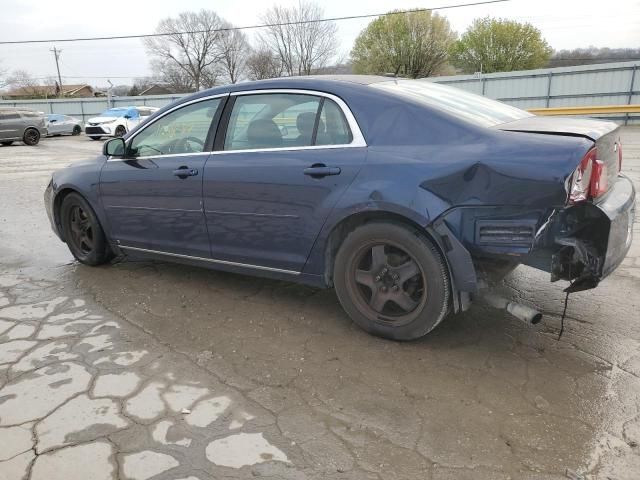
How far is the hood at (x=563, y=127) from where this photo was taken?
2791 millimetres

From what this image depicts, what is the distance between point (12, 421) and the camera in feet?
Result: 8.61

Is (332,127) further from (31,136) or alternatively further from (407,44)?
(407,44)

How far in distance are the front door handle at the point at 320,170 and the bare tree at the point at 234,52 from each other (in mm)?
64666

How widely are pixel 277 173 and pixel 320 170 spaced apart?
1.09 feet

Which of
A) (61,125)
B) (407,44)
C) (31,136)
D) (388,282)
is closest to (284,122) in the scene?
(388,282)

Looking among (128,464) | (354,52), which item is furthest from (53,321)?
(354,52)

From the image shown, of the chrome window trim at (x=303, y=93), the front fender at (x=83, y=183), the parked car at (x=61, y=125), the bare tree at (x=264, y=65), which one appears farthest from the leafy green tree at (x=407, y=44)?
the chrome window trim at (x=303, y=93)

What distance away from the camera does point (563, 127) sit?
2928mm

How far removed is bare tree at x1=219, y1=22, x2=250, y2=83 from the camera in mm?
64438

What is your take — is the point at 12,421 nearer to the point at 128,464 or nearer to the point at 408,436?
the point at 128,464

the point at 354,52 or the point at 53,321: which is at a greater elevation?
the point at 354,52

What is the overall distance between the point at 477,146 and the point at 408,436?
5.05 feet

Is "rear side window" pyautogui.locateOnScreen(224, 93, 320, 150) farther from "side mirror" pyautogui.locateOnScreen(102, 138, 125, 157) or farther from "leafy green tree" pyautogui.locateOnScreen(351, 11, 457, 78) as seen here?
"leafy green tree" pyautogui.locateOnScreen(351, 11, 457, 78)

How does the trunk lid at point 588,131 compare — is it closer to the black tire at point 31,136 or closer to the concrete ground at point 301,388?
the concrete ground at point 301,388
